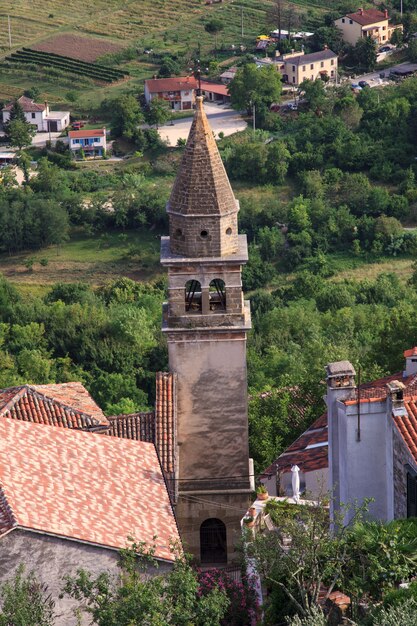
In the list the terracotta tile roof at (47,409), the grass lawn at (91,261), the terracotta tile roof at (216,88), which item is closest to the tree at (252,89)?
the terracotta tile roof at (216,88)

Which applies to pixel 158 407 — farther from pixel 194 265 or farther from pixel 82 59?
pixel 82 59

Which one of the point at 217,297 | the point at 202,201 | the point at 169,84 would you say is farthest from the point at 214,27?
the point at 202,201

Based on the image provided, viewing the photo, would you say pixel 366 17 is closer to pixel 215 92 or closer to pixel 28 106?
pixel 215 92

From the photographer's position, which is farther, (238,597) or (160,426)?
(160,426)

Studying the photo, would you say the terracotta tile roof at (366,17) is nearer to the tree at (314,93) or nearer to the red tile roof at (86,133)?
the tree at (314,93)

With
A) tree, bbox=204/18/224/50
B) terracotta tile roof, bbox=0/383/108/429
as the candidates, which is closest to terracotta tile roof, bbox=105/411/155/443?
terracotta tile roof, bbox=0/383/108/429

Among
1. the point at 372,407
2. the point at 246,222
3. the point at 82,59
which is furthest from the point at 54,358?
the point at 82,59
